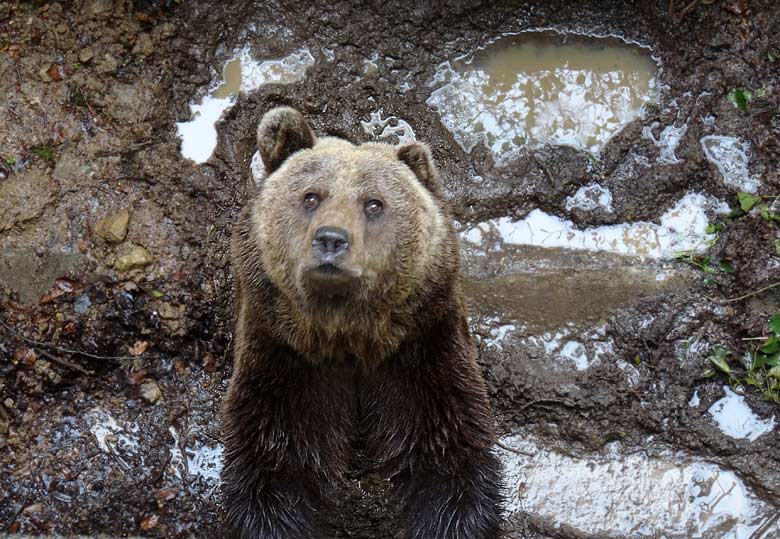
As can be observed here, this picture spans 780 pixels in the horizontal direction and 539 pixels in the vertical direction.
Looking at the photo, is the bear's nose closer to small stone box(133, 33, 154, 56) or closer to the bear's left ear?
the bear's left ear

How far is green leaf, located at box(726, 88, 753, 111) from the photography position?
7859mm

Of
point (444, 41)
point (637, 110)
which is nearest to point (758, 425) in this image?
point (637, 110)

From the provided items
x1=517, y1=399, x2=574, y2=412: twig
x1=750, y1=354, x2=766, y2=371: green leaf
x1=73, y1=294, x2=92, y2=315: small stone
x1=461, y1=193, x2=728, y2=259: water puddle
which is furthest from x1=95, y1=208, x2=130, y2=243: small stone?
x1=750, y1=354, x2=766, y2=371: green leaf

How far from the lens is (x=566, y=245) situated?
7895 millimetres

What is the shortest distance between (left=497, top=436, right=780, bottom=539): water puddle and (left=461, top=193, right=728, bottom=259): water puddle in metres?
1.70

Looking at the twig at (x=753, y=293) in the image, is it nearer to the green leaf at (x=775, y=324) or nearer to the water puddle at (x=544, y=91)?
the green leaf at (x=775, y=324)

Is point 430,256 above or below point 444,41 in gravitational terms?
below

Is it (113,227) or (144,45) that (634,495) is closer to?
(113,227)

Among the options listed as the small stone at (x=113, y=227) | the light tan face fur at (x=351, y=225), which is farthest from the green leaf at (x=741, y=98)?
the small stone at (x=113, y=227)

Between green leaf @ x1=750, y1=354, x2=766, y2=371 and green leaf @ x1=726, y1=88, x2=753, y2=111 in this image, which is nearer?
green leaf @ x1=750, y1=354, x2=766, y2=371

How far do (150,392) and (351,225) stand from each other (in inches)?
112

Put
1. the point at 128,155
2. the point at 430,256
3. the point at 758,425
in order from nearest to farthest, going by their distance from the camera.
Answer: the point at 430,256 → the point at 758,425 → the point at 128,155

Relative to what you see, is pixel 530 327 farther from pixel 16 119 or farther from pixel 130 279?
pixel 16 119

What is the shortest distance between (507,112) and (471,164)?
1.91ft
